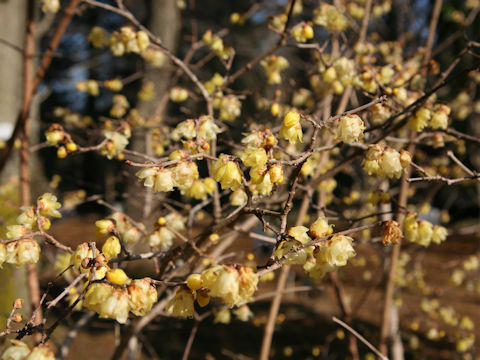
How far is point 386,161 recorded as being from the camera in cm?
130

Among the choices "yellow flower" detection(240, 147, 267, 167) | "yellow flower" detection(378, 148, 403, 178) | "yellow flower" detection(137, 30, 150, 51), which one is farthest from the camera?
"yellow flower" detection(137, 30, 150, 51)

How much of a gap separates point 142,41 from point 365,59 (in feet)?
3.97

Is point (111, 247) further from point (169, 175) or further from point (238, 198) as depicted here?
point (238, 198)

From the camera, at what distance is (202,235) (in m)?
1.58

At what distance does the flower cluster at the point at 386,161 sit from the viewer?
4.23 feet

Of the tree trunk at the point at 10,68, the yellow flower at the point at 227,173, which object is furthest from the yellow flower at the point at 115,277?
the tree trunk at the point at 10,68

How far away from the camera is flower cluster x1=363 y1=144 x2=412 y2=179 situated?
129 cm

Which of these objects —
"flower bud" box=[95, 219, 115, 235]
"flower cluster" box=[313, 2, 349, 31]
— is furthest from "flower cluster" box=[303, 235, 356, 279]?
"flower cluster" box=[313, 2, 349, 31]

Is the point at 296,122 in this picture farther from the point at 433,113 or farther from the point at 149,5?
the point at 149,5

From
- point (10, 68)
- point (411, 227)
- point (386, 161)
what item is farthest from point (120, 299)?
point (10, 68)

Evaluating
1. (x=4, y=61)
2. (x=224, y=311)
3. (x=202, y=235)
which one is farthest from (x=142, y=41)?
(x=4, y=61)

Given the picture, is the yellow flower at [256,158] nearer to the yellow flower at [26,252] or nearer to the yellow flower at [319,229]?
the yellow flower at [319,229]

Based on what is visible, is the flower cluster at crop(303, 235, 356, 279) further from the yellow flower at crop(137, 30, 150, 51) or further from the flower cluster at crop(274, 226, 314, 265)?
the yellow flower at crop(137, 30, 150, 51)

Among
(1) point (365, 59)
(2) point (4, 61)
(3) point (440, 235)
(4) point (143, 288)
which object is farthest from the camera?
(2) point (4, 61)
